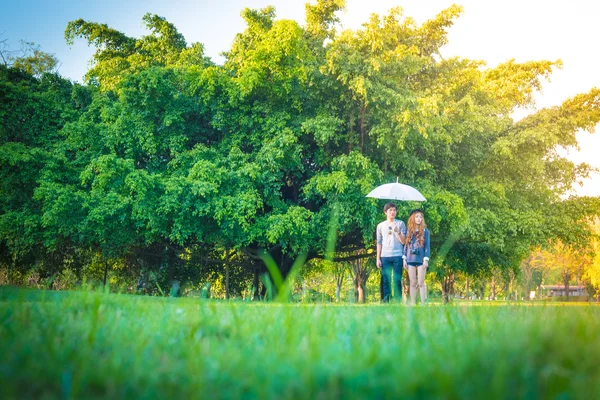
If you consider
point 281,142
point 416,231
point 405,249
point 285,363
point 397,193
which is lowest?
point 285,363

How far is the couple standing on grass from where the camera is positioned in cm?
977

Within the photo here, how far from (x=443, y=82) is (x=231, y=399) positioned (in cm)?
2011

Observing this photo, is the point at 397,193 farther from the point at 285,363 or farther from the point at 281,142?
the point at 285,363

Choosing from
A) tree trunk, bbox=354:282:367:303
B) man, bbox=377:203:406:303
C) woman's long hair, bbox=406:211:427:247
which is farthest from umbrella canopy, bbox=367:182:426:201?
tree trunk, bbox=354:282:367:303

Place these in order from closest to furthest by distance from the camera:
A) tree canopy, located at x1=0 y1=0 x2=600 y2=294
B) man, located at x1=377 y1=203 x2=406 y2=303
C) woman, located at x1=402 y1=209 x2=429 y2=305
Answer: woman, located at x1=402 y1=209 x2=429 y2=305
man, located at x1=377 y1=203 x2=406 y2=303
tree canopy, located at x1=0 y1=0 x2=600 y2=294

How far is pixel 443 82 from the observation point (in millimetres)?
19859

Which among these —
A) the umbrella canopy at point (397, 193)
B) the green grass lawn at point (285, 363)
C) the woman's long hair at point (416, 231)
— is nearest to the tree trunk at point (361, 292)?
the umbrella canopy at point (397, 193)

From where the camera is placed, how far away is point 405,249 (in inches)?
393

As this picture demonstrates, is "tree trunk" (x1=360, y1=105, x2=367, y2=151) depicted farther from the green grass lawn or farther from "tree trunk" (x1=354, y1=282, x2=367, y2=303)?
the green grass lawn

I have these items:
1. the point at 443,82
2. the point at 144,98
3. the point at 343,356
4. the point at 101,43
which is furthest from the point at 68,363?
the point at 101,43

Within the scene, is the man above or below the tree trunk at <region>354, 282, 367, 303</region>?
above

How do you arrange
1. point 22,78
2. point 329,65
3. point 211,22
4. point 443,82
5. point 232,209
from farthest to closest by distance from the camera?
point 22,78 < point 443,82 < point 329,65 < point 232,209 < point 211,22

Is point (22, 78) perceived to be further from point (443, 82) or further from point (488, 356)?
point (488, 356)

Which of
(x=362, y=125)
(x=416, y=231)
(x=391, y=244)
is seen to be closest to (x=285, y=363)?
(x=416, y=231)
